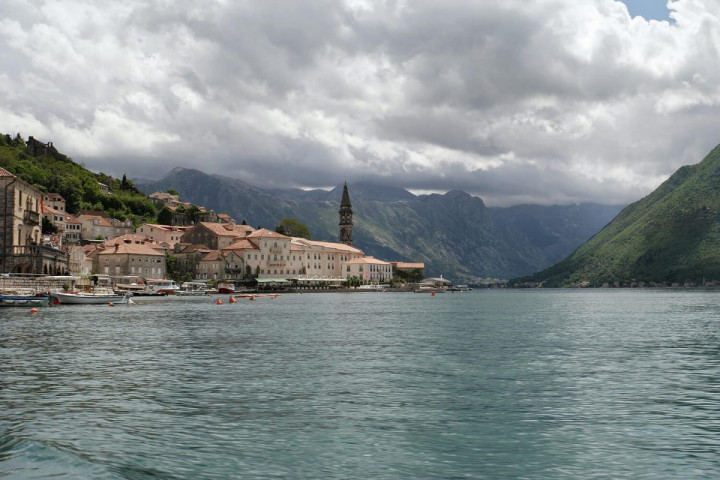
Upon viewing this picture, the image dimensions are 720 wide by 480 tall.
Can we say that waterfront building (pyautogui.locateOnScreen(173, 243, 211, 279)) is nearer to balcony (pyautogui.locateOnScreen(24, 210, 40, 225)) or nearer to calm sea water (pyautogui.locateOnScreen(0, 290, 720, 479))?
balcony (pyautogui.locateOnScreen(24, 210, 40, 225))

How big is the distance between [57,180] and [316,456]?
187 meters

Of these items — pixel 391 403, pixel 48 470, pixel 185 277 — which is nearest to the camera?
pixel 48 470

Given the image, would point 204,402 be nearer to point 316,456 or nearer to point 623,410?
point 316,456

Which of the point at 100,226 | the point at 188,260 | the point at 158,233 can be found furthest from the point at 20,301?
the point at 158,233

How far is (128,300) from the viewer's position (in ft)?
330

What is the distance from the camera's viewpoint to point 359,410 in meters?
19.7

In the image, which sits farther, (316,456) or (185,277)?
(185,277)

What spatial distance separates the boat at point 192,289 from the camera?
490 ft

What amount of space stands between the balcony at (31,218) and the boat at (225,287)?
4837 centimetres

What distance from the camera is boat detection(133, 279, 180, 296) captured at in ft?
471

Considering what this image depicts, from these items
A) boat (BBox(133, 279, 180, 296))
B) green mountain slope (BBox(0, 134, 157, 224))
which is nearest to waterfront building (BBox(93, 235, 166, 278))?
boat (BBox(133, 279, 180, 296))

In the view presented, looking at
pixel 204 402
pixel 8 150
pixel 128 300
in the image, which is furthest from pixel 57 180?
pixel 204 402

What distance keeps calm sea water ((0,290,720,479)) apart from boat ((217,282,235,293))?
4730 inches


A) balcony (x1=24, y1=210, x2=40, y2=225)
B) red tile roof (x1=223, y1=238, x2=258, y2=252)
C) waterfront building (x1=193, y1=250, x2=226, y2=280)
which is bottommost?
waterfront building (x1=193, y1=250, x2=226, y2=280)
